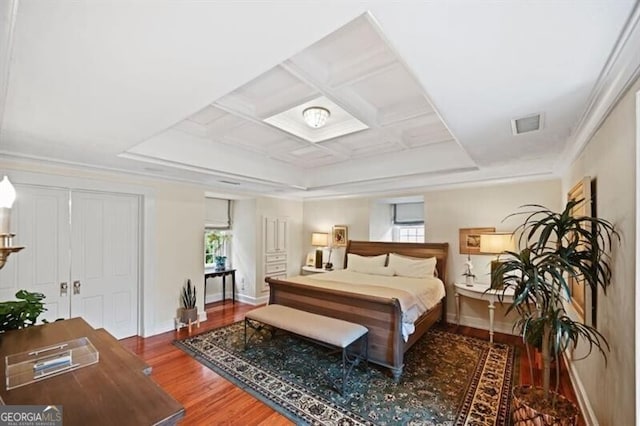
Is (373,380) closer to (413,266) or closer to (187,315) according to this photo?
(413,266)

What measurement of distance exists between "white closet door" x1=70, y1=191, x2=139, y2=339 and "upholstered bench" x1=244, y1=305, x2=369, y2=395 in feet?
6.29

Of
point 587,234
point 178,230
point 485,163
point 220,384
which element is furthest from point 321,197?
point 587,234

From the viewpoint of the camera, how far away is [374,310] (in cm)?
319

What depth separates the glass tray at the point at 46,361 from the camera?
1.33 m

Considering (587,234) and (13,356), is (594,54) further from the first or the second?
(13,356)

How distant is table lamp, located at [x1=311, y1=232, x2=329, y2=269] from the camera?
6.27 metres

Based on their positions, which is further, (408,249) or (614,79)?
(408,249)

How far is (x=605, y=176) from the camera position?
6.18 feet

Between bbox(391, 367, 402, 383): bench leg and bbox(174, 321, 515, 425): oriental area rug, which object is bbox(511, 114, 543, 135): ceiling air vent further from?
bbox(391, 367, 402, 383): bench leg

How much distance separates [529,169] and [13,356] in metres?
4.97

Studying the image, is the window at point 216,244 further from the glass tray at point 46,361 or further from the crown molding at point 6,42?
the crown molding at point 6,42

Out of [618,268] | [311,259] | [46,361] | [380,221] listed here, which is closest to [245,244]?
[311,259]

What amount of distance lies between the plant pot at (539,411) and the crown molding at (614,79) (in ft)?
6.25

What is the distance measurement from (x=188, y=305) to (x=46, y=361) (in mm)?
3227
